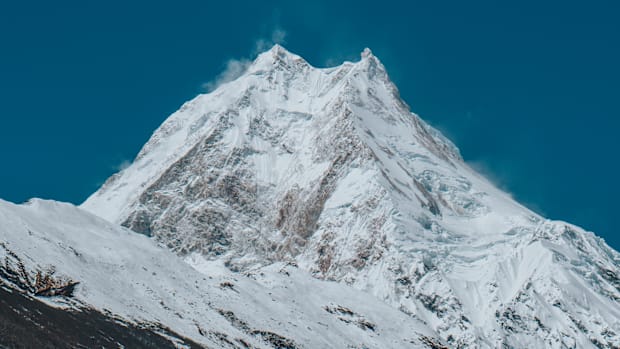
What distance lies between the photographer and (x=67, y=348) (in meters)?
80.6

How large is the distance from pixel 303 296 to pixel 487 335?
41.2 m

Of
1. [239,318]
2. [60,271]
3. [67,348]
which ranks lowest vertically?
[67,348]

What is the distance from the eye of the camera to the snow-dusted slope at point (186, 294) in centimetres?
10838

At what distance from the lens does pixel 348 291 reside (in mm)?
159375

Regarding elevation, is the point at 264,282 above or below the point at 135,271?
above

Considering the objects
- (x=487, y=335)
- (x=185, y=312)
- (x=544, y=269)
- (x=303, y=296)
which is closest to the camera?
(x=185, y=312)

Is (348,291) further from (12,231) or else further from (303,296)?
(12,231)

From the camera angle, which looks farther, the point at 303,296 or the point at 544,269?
the point at 544,269

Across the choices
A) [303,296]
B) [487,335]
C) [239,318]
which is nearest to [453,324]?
[487,335]

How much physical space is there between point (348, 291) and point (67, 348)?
8334 centimetres

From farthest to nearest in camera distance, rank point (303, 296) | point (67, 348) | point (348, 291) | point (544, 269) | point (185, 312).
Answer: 1. point (544, 269)
2. point (348, 291)
3. point (303, 296)
4. point (185, 312)
5. point (67, 348)

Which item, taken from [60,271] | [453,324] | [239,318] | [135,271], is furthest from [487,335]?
[60,271]

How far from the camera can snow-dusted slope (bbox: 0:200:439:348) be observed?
108375mm

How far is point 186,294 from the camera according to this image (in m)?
123
